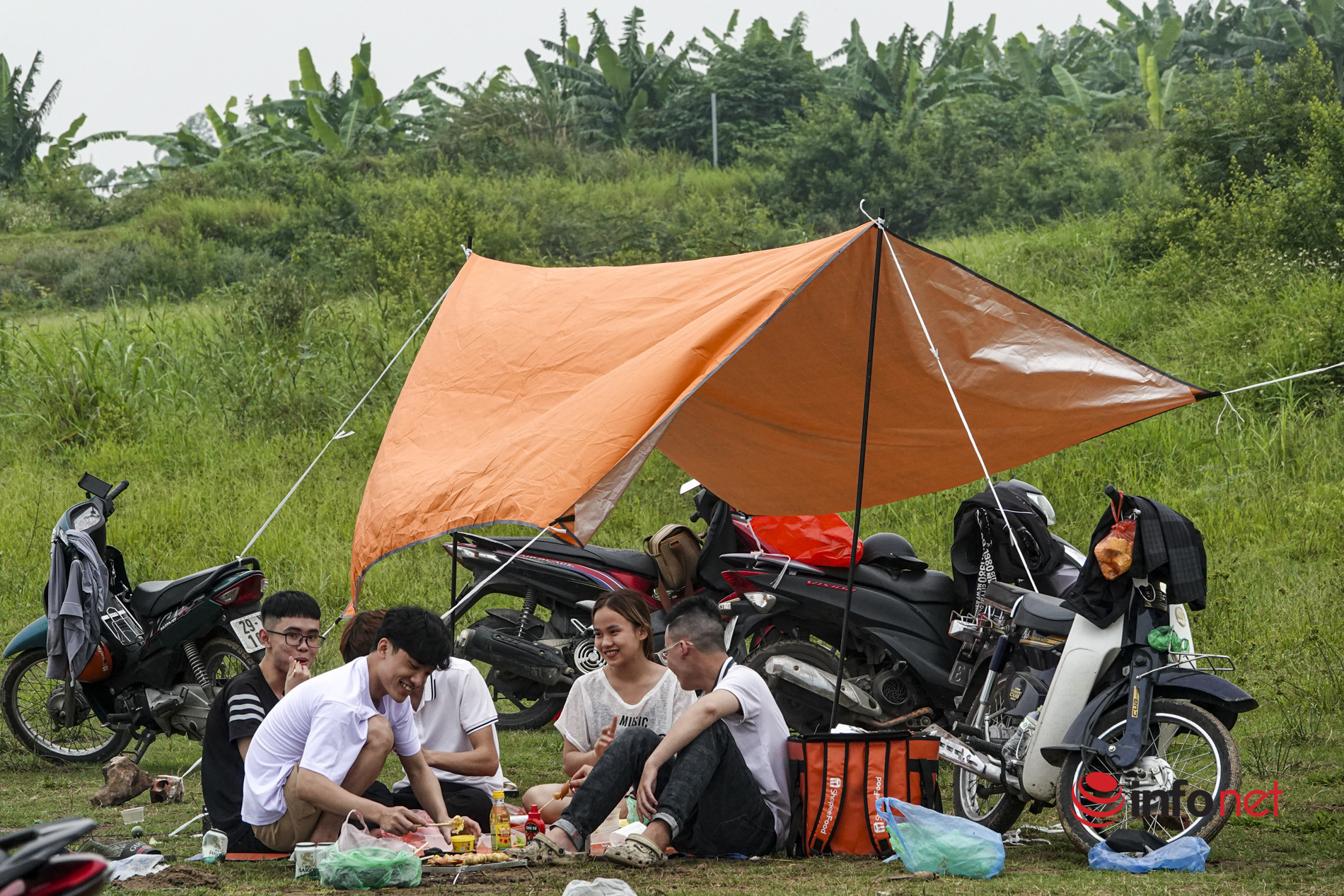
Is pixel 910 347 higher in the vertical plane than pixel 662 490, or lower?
higher

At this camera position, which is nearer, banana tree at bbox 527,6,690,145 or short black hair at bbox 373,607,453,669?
short black hair at bbox 373,607,453,669

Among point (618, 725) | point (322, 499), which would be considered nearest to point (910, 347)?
point (618, 725)

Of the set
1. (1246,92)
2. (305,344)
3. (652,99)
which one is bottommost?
(305,344)

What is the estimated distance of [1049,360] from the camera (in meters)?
5.79

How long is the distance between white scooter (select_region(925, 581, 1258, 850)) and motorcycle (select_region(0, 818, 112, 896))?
324 cm

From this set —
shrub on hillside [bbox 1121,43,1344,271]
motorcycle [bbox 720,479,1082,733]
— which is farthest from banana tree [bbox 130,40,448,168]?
motorcycle [bbox 720,479,1082,733]

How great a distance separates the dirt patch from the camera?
3.58 meters

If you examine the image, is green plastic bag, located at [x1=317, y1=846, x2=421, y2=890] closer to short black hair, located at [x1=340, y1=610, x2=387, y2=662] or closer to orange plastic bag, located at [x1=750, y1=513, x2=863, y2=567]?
short black hair, located at [x1=340, y1=610, x2=387, y2=662]

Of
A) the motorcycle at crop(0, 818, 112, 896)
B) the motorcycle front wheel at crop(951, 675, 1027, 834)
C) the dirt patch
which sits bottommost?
the motorcycle front wheel at crop(951, 675, 1027, 834)

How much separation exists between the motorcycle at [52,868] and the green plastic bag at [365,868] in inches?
82.9

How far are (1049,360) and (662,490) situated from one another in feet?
18.1

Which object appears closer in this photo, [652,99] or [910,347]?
[910,347]

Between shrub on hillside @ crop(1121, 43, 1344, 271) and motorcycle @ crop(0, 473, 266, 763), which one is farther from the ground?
shrub on hillside @ crop(1121, 43, 1344, 271)

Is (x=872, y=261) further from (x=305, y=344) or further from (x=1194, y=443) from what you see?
(x=305, y=344)
